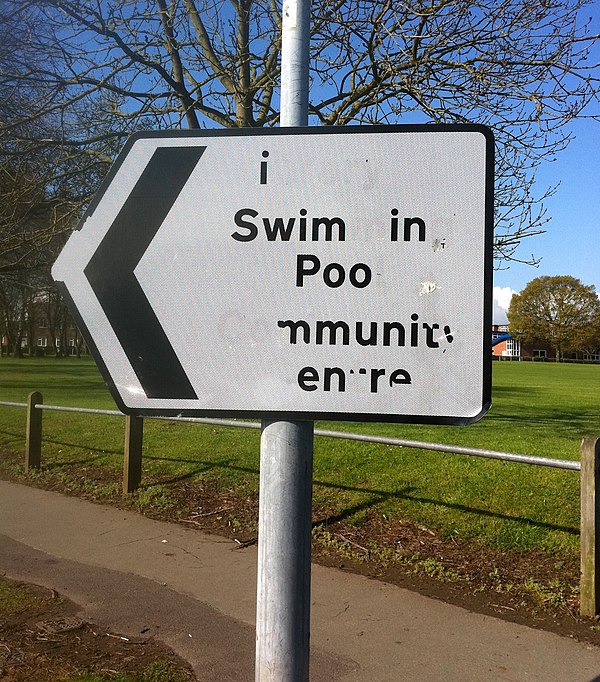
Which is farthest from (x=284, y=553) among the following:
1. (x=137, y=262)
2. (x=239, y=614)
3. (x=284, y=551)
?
(x=239, y=614)

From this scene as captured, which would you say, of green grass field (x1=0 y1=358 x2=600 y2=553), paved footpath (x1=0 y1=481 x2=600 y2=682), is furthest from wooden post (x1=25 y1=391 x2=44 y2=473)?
paved footpath (x1=0 y1=481 x2=600 y2=682)

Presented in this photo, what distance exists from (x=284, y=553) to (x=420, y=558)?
377 cm

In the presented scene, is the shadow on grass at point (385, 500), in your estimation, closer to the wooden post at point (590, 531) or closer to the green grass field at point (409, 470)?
the green grass field at point (409, 470)

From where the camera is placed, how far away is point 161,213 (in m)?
1.44

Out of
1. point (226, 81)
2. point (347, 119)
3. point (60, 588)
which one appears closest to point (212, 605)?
point (60, 588)

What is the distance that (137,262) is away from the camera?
144 centimetres

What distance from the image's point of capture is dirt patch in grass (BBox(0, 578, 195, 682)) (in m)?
3.24

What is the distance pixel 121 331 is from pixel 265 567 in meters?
0.62

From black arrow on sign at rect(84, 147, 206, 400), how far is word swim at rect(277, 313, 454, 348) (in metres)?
0.29

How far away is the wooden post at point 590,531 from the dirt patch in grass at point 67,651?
7.93 ft

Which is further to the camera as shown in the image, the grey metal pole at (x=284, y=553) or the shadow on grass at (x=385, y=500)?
the shadow on grass at (x=385, y=500)

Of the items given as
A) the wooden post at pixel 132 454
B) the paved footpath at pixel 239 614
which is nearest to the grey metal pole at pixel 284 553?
the paved footpath at pixel 239 614

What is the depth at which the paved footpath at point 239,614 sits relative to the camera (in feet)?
11.0

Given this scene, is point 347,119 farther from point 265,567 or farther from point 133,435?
point 265,567
